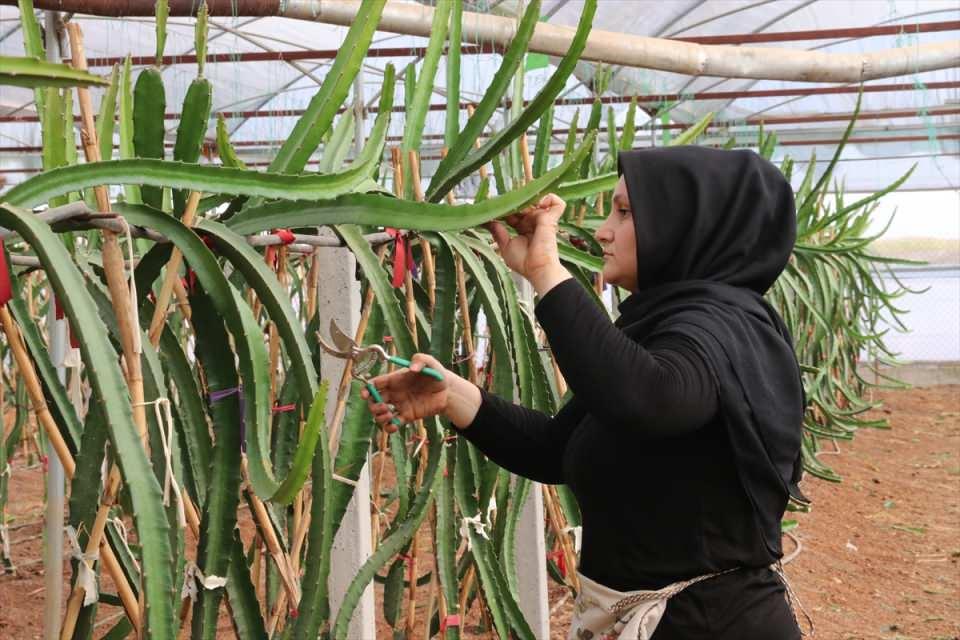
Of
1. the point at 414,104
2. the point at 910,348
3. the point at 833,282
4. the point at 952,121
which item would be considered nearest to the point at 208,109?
the point at 414,104

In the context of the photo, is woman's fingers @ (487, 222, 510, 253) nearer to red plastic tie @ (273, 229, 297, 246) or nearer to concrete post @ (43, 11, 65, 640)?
red plastic tie @ (273, 229, 297, 246)

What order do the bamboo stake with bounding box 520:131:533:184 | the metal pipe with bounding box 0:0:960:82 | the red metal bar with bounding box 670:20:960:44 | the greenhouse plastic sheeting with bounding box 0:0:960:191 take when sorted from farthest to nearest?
the greenhouse plastic sheeting with bounding box 0:0:960:191, the red metal bar with bounding box 670:20:960:44, the metal pipe with bounding box 0:0:960:82, the bamboo stake with bounding box 520:131:533:184

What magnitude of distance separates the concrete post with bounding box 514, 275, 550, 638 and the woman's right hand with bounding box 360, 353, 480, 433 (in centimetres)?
→ 58

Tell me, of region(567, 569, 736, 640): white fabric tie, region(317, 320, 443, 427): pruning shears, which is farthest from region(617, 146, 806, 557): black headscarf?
region(317, 320, 443, 427): pruning shears

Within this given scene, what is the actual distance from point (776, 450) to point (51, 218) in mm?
643

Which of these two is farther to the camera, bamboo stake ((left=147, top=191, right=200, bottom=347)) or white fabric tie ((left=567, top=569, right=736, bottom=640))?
white fabric tie ((left=567, top=569, right=736, bottom=640))

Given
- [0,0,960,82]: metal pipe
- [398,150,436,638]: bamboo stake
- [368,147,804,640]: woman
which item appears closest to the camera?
[368,147,804,640]: woman

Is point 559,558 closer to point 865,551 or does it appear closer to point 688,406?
point 688,406

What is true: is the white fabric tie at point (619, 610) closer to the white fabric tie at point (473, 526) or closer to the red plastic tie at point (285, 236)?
the white fabric tie at point (473, 526)

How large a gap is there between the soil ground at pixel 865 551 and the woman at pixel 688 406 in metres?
1.48

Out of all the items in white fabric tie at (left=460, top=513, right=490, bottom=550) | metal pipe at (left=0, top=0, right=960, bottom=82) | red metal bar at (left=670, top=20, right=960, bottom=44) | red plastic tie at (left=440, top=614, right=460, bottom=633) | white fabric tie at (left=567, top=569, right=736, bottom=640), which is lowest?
red plastic tie at (left=440, top=614, right=460, bottom=633)

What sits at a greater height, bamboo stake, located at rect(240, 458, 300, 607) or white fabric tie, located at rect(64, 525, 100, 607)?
white fabric tie, located at rect(64, 525, 100, 607)

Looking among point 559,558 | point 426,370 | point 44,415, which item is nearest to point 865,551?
point 559,558

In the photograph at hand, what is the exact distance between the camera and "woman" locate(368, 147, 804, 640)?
0.97 metres
